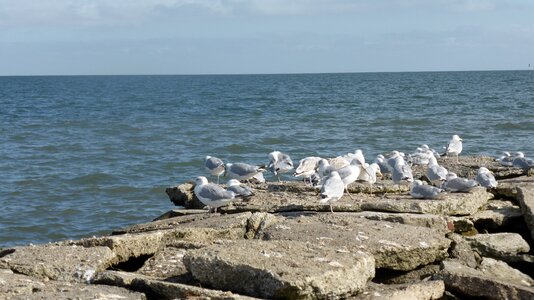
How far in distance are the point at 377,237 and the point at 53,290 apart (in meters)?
2.75

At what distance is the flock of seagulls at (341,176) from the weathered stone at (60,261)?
238cm

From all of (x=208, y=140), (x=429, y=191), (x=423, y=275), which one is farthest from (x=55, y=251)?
(x=208, y=140)

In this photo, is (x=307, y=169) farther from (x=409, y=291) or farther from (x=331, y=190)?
(x=409, y=291)

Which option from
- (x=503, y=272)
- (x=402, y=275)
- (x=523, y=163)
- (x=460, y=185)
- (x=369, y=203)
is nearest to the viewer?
(x=402, y=275)

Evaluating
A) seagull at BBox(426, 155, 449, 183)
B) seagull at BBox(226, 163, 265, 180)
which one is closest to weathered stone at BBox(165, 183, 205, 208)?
seagull at BBox(226, 163, 265, 180)

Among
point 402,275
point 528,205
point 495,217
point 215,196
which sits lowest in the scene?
point 402,275

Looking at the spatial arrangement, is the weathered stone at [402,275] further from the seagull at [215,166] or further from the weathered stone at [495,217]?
the seagull at [215,166]

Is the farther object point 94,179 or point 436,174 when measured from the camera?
point 94,179

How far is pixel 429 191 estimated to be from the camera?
8875mm

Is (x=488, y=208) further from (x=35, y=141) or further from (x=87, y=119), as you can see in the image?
(x=87, y=119)

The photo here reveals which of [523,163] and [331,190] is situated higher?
[331,190]

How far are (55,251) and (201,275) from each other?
1.76 m

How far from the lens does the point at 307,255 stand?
598cm

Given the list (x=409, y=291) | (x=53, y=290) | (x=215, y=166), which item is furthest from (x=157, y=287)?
(x=215, y=166)
